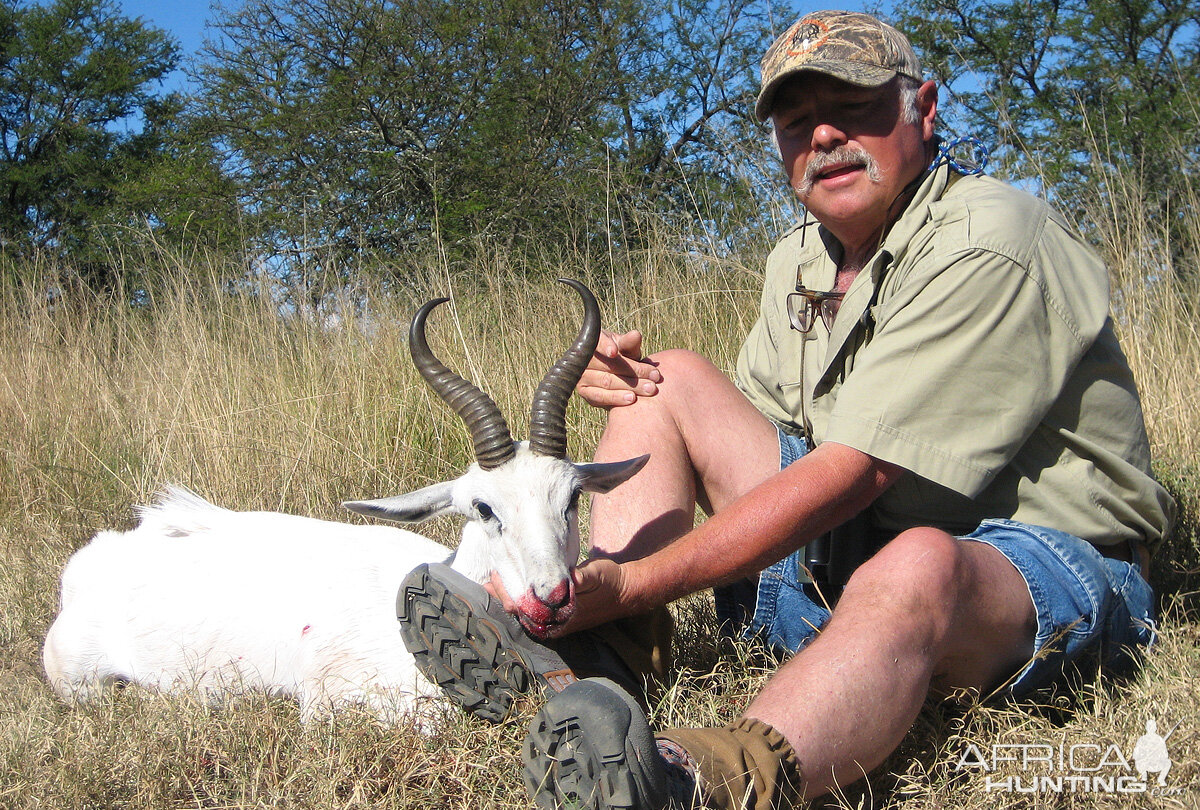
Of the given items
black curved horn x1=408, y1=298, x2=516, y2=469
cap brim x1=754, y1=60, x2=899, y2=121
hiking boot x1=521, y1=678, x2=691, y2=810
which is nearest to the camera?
hiking boot x1=521, y1=678, x2=691, y2=810

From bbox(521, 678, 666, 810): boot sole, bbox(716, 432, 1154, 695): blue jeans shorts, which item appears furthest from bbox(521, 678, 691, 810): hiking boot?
bbox(716, 432, 1154, 695): blue jeans shorts

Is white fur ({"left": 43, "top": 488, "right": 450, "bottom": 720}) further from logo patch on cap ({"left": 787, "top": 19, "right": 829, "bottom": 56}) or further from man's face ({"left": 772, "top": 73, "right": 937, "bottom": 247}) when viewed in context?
logo patch on cap ({"left": 787, "top": 19, "right": 829, "bottom": 56})

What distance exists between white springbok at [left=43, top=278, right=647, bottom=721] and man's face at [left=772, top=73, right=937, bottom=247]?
0.80 m

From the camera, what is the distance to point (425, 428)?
6043mm

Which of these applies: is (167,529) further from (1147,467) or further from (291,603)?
(1147,467)

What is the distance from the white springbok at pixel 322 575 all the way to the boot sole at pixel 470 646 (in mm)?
100

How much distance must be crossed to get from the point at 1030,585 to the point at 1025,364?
0.56 meters

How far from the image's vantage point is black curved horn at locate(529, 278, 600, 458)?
2994 millimetres

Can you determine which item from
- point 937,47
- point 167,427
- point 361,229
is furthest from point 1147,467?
point 937,47

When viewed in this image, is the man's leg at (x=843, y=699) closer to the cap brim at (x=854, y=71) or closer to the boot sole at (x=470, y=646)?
the boot sole at (x=470, y=646)

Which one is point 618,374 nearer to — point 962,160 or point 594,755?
point 962,160

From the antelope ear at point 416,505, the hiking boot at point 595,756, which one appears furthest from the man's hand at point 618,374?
the hiking boot at point 595,756

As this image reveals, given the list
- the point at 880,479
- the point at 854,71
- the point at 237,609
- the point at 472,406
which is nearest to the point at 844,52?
the point at 854,71

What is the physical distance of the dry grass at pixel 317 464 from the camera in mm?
2367
